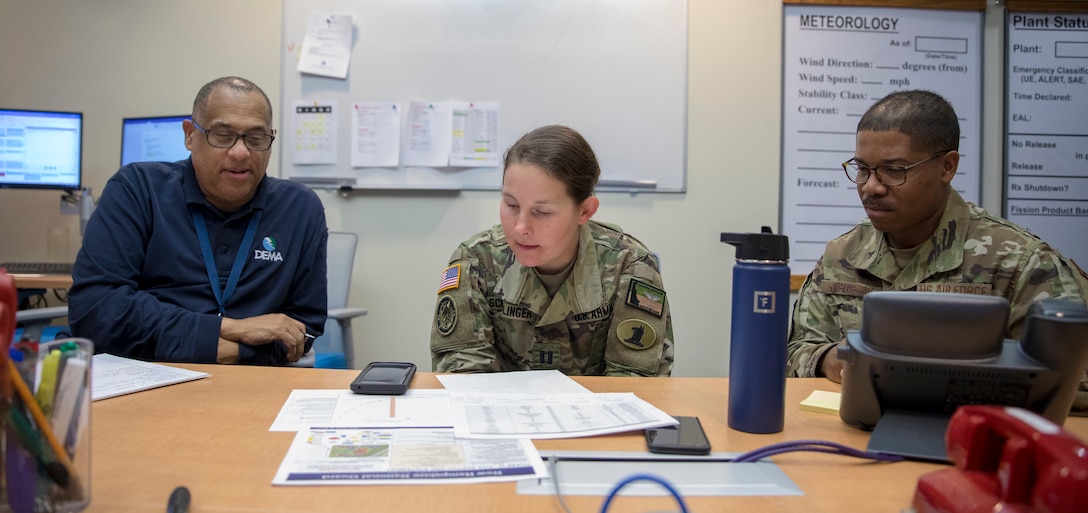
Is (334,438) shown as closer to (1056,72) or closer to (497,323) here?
(497,323)

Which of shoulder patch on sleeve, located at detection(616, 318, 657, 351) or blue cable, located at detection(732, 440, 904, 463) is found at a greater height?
shoulder patch on sleeve, located at detection(616, 318, 657, 351)

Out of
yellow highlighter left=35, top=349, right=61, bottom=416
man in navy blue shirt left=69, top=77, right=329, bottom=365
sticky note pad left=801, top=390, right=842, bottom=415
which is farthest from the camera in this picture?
man in navy blue shirt left=69, top=77, right=329, bottom=365

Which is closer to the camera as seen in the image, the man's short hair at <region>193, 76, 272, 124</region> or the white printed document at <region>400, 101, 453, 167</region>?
the man's short hair at <region>193, 76, 272, 124</region>

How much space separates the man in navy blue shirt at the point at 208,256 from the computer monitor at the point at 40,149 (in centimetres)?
128

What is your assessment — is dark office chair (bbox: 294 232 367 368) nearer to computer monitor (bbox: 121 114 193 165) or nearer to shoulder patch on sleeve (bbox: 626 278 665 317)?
computer monitor (bbox: 121 114 193 165)

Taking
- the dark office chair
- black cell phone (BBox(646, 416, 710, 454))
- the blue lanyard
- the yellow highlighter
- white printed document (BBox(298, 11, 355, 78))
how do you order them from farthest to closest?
white printed document (BBox(298, 11, 355, 78))
the dark office chair
the blue lanyard
black cell phone (BBox(646, 416, 710, 454))
the yellow highlighter

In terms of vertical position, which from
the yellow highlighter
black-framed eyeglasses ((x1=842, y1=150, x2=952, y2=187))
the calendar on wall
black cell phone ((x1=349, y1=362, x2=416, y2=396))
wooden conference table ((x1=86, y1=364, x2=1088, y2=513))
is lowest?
wooden conference table ((x1=86, y1=364, x2=1088, y2=513))

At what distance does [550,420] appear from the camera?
0.93 m

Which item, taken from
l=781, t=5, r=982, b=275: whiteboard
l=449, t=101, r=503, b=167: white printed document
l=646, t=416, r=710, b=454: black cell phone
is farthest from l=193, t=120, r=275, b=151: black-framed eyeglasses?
l=781, t=5, r=982, b=275: whiteboard

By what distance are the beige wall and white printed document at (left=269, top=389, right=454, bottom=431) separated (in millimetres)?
1853

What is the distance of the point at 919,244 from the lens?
160 cm

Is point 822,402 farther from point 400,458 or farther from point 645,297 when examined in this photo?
point 400,458

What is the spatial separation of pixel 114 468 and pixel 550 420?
537mm

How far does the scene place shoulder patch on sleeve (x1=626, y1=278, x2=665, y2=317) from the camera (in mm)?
1496
